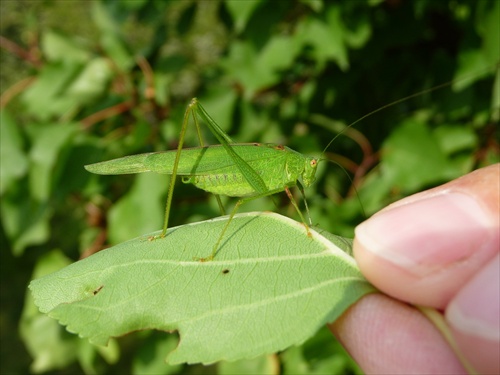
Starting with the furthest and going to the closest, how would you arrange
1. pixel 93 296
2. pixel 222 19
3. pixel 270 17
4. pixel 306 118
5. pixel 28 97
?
pixel 222 19, pixel 306 118, pixel 28 97, pixel 270 17, pixel 93 296

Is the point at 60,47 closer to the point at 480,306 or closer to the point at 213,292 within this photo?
the point at 213,292

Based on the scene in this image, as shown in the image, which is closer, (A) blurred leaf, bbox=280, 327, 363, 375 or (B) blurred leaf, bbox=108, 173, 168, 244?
(A) blurred leaf, bbox=280, 327, 363, 375

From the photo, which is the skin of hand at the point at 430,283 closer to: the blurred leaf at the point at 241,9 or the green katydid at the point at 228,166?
the green katydid at the point at 228,166

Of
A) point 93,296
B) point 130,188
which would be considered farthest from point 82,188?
point 93,296

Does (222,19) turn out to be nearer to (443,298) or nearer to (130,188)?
(130,188)

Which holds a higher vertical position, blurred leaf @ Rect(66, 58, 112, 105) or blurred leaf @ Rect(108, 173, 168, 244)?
blurred leaf @ Rect(66, 58, 112, 105)

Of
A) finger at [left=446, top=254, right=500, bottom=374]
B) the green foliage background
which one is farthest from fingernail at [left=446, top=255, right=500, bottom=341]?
the green foliage background

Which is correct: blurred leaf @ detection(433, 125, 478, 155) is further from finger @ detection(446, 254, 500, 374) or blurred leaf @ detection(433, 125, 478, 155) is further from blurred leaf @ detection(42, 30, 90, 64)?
blurred leaf @ detection(42, 30, 90, 64)
